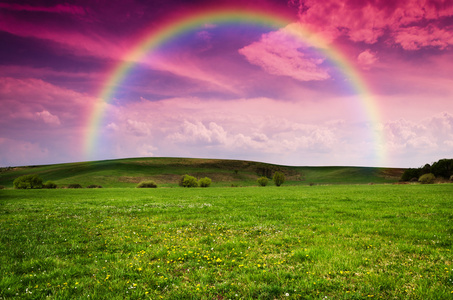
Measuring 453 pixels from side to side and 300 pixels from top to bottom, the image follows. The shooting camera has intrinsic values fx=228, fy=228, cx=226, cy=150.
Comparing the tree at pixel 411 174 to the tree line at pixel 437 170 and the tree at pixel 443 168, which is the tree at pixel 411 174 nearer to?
the tree line at pixel 437 170

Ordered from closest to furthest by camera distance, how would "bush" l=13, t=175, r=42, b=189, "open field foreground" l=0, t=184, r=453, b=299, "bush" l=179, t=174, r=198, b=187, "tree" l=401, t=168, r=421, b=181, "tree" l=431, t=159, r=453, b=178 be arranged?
"open field foreground" l=0, t=184, r=453, b=299
"bush" l=13, t=175, r=42, b=189
"bush" l=179, t=174, r=198, b=187
"tree" l=431, t=159, r=453, b=178
"tree" l=401, t=168, r=421, b=181

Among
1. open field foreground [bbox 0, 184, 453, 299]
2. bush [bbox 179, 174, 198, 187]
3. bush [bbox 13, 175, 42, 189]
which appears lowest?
bush [bbox 179, 174, 198, 187]

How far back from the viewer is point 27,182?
2297 inches

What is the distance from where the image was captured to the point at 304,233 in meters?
11.0

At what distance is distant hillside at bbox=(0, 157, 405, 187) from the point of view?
9850 cm

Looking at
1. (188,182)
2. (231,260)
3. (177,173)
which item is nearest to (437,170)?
(188,182)

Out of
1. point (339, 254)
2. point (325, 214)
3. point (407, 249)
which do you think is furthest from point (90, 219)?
point (407, 249)

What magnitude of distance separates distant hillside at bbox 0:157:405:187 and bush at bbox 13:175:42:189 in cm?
2548

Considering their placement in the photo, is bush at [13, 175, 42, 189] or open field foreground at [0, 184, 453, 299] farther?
bush at [13, 175, 42, 189]

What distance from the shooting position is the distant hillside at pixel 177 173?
9850cm

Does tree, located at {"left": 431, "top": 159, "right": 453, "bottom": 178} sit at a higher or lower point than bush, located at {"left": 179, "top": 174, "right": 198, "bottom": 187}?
higher

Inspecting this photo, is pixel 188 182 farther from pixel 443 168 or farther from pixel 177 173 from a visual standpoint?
pixel 443 168

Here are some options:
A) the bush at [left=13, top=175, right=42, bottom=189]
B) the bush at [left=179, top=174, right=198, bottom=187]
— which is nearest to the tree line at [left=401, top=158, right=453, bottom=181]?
the bush at [left=179, top=174, right=198, bottom=187]

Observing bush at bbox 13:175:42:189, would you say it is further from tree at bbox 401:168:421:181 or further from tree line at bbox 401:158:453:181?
tree at bbox 401:168:421:181
